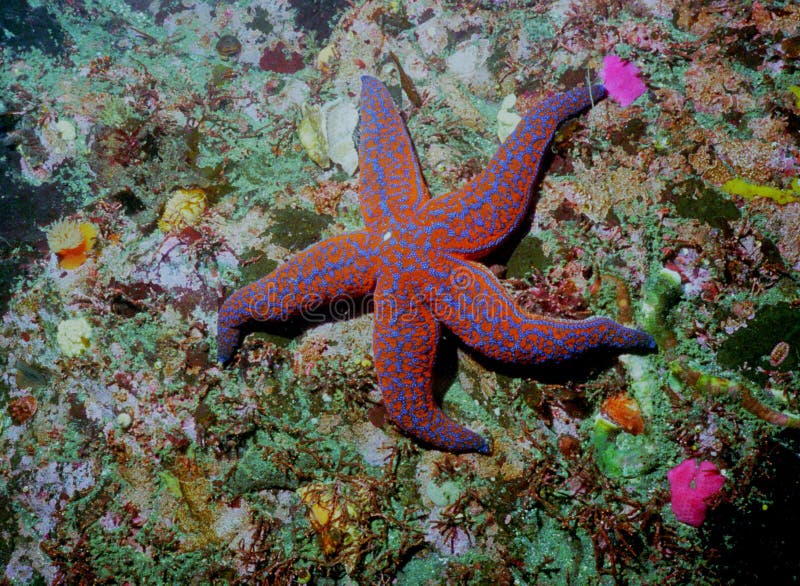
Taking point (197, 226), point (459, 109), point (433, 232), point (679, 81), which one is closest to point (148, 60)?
point (197, 226)

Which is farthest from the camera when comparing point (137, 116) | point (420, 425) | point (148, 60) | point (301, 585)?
point (148, 60)

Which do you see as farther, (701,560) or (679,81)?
(679,81)

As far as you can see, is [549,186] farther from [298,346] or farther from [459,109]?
[298,346]

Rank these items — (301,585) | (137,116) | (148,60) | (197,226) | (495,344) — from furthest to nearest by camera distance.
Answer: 1. (148,60)
2. (137,116)
3. (197,226)
4. (301,585)
5. (495,344)

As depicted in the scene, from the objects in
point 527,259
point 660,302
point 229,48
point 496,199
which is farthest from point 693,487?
point 229,48

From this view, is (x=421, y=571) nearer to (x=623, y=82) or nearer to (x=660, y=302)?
(x=660, y=302)

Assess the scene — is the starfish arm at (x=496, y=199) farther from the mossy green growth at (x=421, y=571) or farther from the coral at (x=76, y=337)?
the coral at (x=76, y=337)

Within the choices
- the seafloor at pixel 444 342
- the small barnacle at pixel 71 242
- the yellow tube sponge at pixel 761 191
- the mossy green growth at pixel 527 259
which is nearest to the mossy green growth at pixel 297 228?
the seafloor at pixel 444 342
